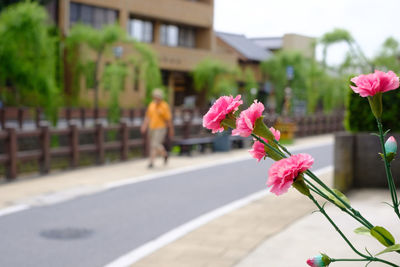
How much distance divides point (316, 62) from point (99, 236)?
4652cm

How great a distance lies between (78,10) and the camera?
39500 millimetres

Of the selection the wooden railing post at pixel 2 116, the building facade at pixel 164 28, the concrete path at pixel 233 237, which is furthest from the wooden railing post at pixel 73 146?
the building facade at pixel 164 28

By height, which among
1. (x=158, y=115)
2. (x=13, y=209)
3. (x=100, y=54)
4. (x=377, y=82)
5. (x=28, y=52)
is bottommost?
(x=13, y=209)

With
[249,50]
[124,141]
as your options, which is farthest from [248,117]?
[249,50]

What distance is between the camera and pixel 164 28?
49.0 m

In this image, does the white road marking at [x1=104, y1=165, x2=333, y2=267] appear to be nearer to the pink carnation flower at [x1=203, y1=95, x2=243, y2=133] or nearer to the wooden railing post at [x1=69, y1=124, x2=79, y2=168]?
the pink carnation flower at [x1=203, y1=95, x2=243, y2=133]

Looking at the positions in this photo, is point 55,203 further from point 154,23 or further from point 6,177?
point 154,23

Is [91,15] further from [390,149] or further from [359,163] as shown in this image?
[390,149]

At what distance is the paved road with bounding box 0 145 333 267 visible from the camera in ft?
20.5

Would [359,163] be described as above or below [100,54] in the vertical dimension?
below

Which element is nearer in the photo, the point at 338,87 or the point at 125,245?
the point at 125,245

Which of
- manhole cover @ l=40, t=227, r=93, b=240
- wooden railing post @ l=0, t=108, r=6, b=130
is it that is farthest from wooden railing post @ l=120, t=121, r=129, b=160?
wooden railing post @ l=0, t=108, r=6, b=130

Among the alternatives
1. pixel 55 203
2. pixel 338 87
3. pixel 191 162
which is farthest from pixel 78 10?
pixel 55 203

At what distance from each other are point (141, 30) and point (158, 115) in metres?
33.8
